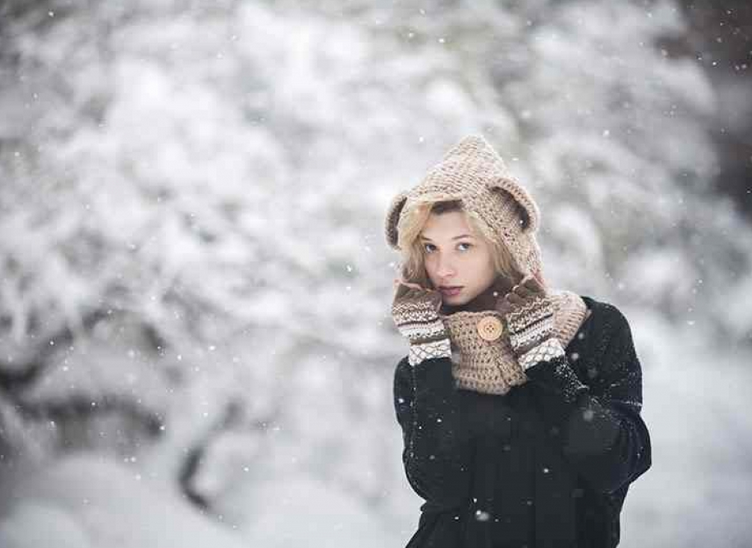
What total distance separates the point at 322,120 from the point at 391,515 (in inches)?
50.4

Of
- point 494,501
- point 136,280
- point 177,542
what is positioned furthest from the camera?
point 136,280

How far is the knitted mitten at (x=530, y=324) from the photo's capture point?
960mm

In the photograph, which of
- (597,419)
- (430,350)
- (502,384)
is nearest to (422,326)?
(430,350)

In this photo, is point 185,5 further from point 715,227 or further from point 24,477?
point 715,227

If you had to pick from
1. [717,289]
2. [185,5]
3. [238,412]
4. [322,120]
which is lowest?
[238,412]

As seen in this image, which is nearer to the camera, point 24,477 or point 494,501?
point 494,501

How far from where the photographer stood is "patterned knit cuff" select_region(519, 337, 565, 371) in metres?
0.95

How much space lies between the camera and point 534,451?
100 cm

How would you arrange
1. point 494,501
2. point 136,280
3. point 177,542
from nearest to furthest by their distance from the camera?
point 494,501, point 177,542, point 136,280

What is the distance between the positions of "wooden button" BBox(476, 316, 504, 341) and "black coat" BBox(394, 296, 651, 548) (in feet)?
0.21

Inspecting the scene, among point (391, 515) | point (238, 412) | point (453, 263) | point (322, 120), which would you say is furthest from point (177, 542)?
point (453, 263)

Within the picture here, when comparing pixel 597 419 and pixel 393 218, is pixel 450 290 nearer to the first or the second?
pixel 393 218

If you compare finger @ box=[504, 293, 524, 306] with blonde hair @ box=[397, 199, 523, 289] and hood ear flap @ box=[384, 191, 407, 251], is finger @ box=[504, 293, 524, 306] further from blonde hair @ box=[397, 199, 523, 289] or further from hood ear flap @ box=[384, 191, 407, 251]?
hood ear flap @ box=[384, 191, 407, 251]

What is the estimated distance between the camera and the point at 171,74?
2402 mm
